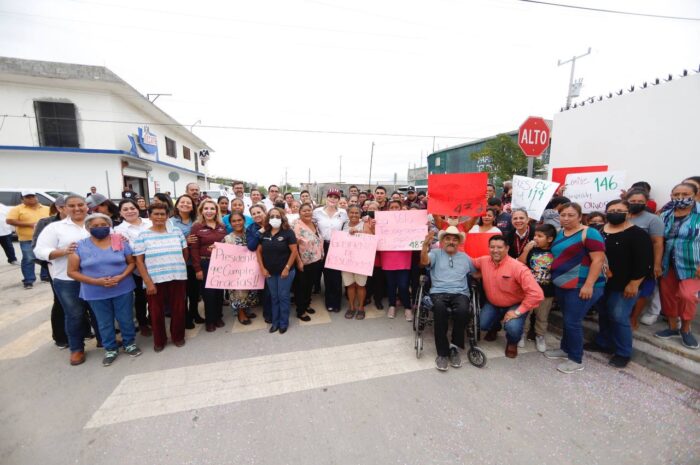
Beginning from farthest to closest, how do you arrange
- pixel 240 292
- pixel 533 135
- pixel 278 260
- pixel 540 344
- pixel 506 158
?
pixel 506 158
pixel 533 135
pixel 240 292
pixel 278 260
pixel 540 344

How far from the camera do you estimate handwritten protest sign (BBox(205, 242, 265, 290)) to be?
3.86 m

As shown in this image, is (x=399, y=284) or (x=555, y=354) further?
(x=399, y=284)

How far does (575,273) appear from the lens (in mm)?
2959

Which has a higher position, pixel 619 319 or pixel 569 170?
pixel 569 170

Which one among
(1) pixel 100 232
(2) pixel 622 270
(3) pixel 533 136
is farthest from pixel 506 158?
(1) pixel 100 232

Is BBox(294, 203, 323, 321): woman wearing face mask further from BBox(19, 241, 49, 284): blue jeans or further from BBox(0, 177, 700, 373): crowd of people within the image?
BBox(19, 241, 49, 284): blue jeans

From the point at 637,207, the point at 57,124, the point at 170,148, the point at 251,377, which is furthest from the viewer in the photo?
the point at 170,148

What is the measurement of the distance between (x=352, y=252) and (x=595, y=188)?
12.8 ft

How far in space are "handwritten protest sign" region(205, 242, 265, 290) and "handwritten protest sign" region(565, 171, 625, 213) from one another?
5183mm

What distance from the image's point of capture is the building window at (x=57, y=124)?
14.0 m

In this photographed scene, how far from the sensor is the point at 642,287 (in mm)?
3230

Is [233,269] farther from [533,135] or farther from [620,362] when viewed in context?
[533,135]

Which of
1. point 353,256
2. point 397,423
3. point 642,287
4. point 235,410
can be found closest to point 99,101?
point 353,256

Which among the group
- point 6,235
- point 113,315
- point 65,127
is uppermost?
point 65,127
